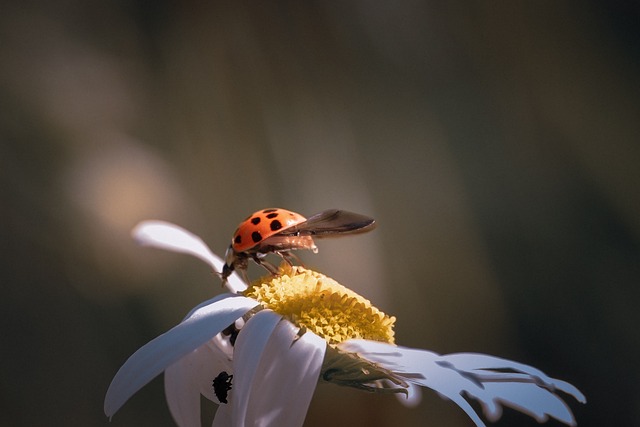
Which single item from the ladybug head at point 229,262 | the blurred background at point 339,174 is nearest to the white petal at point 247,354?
the ladybug head at point 229,262

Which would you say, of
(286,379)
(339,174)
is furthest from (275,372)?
(339,174)

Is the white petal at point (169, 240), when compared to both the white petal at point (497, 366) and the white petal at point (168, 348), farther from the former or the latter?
the white petal at point (497, 366)

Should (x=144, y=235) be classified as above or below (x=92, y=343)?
above

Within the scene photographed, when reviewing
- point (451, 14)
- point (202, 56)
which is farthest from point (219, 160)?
point (451, 14)

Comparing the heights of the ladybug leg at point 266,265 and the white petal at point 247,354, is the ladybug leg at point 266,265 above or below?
above

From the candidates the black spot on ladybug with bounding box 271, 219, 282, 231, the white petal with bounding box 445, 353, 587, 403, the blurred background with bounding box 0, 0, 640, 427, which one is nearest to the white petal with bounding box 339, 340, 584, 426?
the white petal with bounding box 445, 353, 587, 403

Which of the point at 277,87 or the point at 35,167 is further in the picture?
the point at 277,87

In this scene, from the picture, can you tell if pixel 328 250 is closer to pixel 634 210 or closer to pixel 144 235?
pixel 634 210
